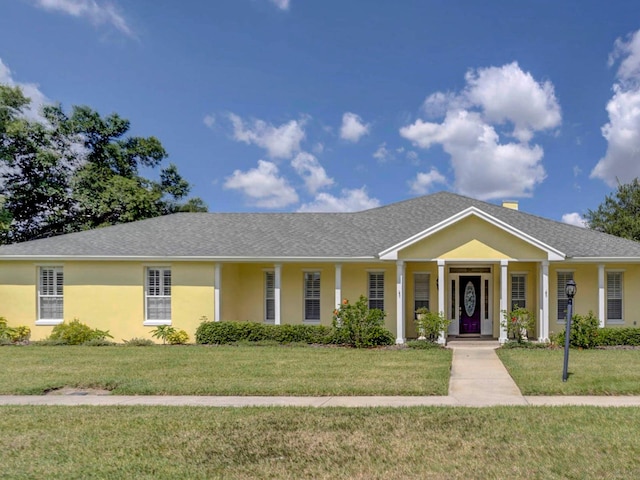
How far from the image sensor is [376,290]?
714 inches

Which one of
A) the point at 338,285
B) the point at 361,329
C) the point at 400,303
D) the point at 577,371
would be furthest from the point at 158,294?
the point at 577,371

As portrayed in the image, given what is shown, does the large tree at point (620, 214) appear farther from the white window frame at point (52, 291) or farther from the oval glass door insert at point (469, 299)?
the white window frame at point (52, 291)

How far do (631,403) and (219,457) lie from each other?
718 centimetres

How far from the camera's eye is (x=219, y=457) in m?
5.76

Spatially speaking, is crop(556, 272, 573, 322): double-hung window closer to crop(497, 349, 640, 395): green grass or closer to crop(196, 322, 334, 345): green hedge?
crop(497, 349, 640, 395): green grass

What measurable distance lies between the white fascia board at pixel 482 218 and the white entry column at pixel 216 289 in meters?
6.07

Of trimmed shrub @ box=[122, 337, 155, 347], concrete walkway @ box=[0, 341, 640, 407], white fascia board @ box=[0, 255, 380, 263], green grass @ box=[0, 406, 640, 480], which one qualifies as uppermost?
white fascia board @ box=[0, 255, 380, 263]

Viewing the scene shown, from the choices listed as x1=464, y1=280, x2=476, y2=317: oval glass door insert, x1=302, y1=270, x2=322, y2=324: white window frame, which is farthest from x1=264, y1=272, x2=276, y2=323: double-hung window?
x1=464, y1=280, x2=476, y2=317: oval glass door insert

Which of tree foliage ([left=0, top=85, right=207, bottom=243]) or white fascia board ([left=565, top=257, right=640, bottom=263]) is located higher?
tree foliage ([left=0, top=85, right=207, bottom=243])

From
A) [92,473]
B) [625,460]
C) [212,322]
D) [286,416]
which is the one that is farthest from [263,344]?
[625,460]

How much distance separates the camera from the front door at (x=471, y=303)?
18.0 m

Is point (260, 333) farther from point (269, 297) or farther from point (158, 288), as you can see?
point (158, 288)

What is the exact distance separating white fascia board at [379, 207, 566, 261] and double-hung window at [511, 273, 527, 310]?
2.21 metres

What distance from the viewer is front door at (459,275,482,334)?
1805 cm
